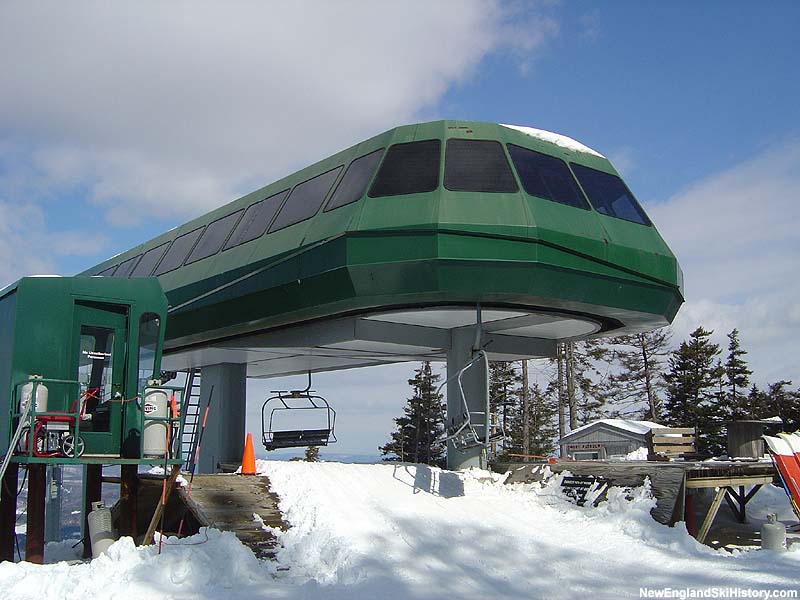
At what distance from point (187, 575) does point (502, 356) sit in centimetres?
1045

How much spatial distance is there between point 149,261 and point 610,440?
1801cm

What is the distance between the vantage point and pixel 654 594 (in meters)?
8.27

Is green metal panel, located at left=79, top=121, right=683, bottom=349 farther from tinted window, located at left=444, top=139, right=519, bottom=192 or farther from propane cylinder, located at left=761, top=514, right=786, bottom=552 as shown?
propane cylinder, located at left=761, top=514, right=786, bottom=552

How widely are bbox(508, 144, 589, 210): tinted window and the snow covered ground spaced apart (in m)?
5.05

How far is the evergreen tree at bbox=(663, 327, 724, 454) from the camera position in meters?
40.9

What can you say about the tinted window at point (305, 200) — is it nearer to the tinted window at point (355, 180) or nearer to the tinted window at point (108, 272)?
→ the tinted window at point (355, 180)

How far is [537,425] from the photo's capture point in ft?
163

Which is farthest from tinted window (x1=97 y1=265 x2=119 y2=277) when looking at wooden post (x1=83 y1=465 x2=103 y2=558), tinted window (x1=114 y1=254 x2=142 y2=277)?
wooden post (x1=83 y1=465 x2=103 y2=558)

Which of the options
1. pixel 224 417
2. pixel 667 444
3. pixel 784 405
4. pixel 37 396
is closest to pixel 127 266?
pixel 224 417

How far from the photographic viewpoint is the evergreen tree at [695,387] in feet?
134

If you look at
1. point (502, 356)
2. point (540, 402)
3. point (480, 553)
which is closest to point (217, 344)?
point (502, 356)

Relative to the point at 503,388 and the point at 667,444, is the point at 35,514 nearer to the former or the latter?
the point at 667,444

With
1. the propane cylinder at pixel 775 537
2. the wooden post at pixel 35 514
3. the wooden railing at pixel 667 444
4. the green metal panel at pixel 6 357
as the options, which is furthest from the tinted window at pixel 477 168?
the wooden railing at pixel 667 444

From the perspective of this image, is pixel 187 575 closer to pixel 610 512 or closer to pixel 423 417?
pixel 610 512
